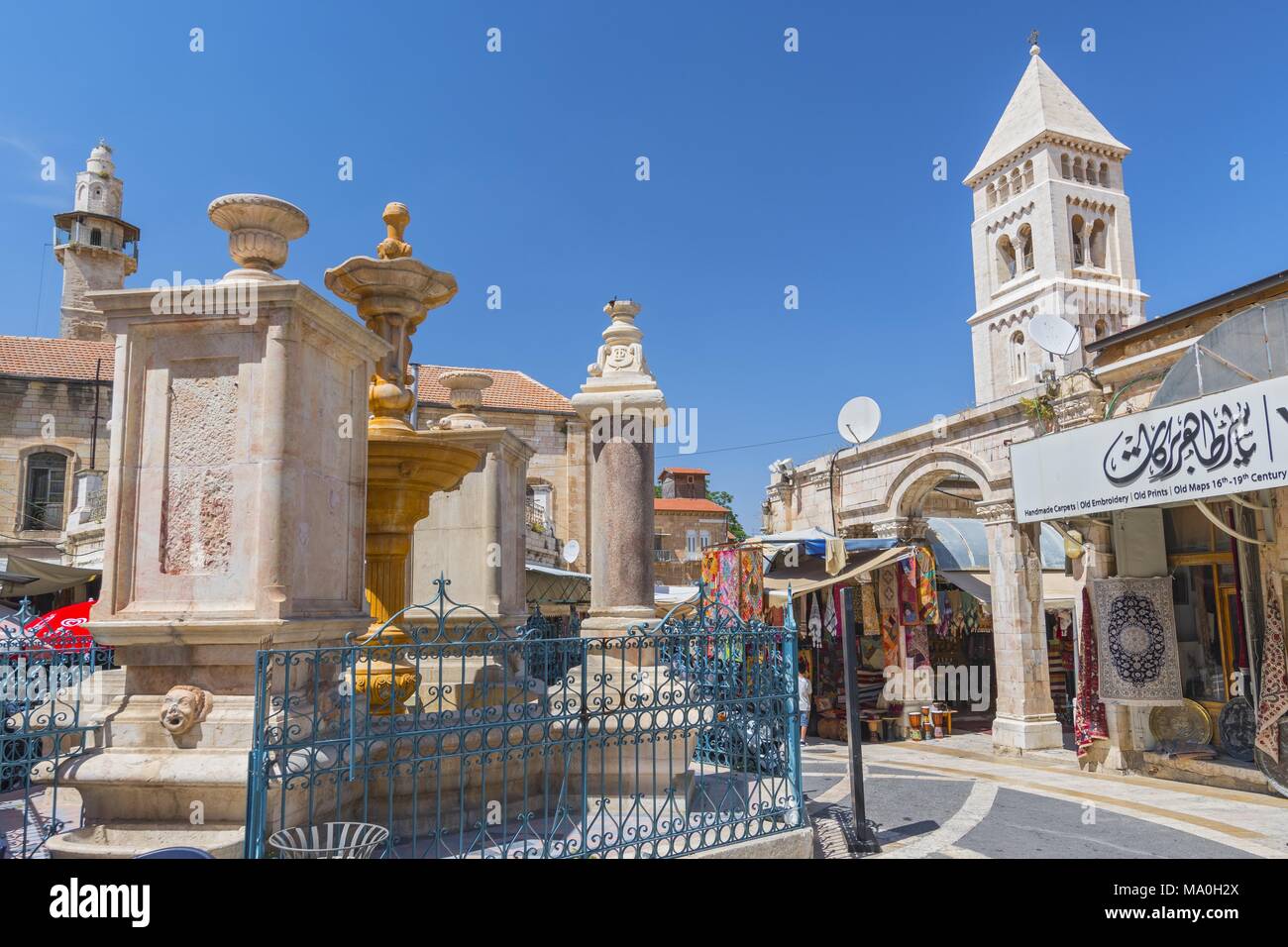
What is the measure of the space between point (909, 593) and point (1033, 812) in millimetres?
6351

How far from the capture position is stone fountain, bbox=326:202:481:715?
643 centimetres

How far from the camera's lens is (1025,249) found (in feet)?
148

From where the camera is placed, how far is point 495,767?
598cm

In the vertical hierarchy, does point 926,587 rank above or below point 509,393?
below

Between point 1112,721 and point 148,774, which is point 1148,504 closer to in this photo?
point 1112,721

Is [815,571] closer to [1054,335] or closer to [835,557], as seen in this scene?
[1054,335]

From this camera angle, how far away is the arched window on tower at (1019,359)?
1735 inches

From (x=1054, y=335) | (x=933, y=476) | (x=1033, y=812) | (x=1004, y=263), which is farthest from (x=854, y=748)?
(x=1004, y=263)

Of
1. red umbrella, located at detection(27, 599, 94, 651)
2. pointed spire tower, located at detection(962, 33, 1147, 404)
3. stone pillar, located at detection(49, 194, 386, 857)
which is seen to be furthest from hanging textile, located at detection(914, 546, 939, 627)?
pointed spire tower, located at detection(962, 33, 1147, 404)

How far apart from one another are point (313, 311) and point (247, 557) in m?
1.48

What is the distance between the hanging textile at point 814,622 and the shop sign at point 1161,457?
16.8 feet

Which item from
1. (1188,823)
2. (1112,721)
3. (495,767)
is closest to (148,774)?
(495,767)
